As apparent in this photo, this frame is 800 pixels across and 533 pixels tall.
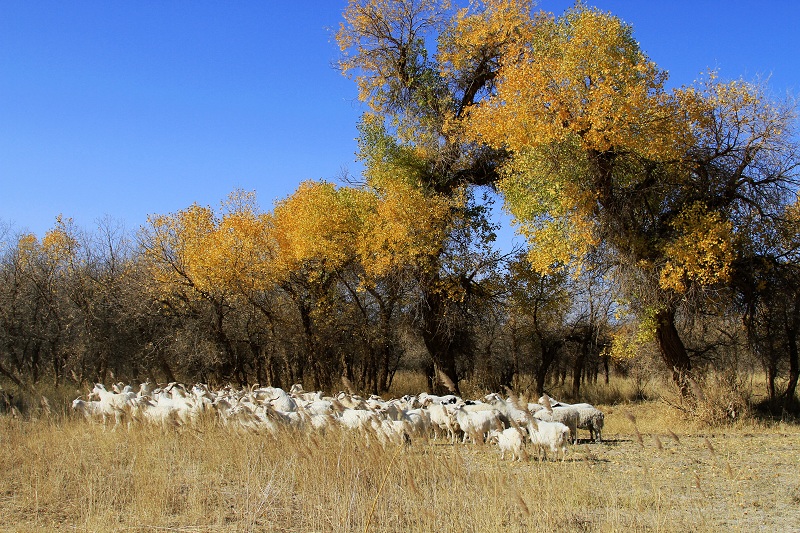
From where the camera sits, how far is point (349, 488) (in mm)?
7438

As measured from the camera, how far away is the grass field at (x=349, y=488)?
680 cm

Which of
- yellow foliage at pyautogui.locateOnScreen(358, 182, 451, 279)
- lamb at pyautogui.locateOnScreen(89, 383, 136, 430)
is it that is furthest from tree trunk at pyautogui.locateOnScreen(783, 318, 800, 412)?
lamb at pyautogui.locateOnScreen(89, 383, 136, 430)

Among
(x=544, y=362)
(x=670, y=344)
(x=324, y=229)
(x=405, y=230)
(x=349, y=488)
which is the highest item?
(x=324, y=229)

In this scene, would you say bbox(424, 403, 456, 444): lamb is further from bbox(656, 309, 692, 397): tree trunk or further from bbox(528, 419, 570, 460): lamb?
bbox(656, 309, 692, 397): tree trunk

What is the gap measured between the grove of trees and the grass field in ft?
27.2

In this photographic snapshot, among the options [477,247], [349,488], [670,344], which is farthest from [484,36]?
[349,488]

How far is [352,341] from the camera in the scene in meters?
28.3

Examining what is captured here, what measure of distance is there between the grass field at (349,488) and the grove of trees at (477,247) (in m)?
8.30

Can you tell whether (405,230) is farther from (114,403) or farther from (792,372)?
(792,372)

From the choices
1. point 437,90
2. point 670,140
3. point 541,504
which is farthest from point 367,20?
point 541,504

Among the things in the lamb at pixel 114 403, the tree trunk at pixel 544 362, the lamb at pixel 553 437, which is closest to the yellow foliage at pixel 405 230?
the tree trunk at pixel 544 362

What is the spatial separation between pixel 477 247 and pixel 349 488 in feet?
58.2

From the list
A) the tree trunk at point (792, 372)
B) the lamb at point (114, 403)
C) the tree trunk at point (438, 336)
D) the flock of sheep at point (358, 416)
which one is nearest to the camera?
the flock of sheep at point (358, 416)

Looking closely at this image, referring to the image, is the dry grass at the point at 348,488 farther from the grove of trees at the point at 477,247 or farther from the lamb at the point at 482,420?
the grove of trees at the point at 477,247
